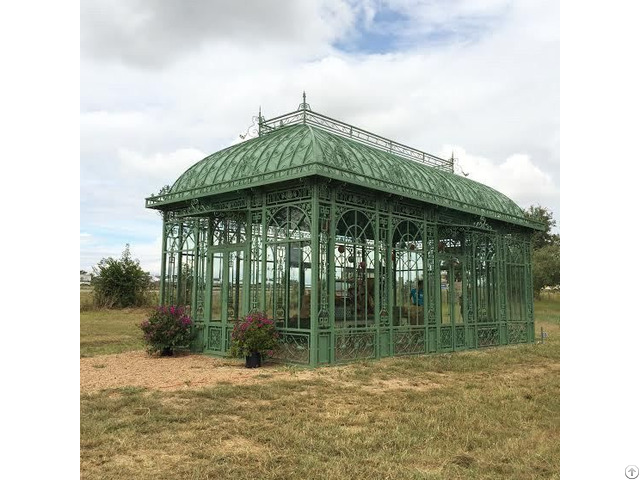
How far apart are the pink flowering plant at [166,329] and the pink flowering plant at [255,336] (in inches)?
81.3

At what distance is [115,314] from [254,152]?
1827cm

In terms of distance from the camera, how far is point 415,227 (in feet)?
42.7

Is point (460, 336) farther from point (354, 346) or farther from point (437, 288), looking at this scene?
point (354, 346)

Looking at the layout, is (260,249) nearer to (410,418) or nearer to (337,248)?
(337,248)

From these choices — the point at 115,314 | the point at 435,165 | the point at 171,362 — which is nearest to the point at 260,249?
the point at 171,362

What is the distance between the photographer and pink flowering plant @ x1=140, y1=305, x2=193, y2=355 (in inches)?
463

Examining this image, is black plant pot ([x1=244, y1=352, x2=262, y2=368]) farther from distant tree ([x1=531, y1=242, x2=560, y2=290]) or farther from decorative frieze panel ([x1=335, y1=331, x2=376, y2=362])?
distant tree ([x1=531, y1=242, x2=560, y2=290])

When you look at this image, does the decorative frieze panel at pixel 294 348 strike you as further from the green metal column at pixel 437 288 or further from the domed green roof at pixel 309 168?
the green metal column at pixel 437 288

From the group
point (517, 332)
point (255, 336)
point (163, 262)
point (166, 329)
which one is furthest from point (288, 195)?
point (517, 332)

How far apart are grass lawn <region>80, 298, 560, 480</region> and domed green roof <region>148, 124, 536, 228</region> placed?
385 cm

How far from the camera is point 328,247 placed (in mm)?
10555

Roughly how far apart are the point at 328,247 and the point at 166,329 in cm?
421

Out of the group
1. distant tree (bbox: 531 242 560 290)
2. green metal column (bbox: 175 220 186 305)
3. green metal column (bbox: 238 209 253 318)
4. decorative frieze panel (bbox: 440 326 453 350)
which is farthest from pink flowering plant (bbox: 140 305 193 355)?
distant tree (bbox: 531 242 560 290)
